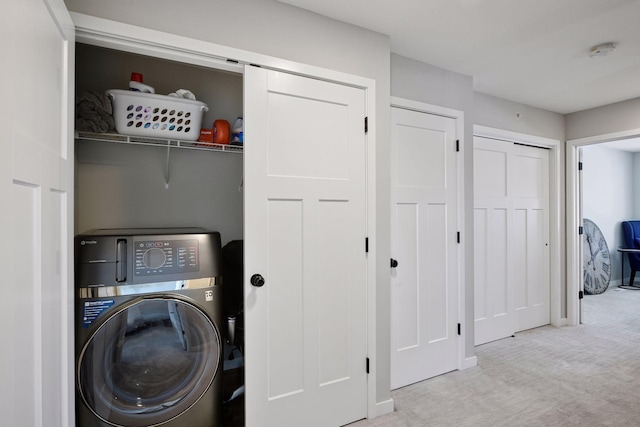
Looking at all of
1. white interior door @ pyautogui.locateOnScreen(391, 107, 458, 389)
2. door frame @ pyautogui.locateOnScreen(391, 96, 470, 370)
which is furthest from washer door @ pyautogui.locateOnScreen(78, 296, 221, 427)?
door frame @ pyautogui.locateOnScreen(391, 96, 470, 370)

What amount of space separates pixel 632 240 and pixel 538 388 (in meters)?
5.23

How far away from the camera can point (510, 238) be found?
355 cm

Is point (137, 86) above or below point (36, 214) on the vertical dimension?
above

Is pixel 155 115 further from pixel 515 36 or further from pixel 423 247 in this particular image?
pixel 515 36

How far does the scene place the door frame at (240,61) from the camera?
146cm

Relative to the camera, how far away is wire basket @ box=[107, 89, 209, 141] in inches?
67.3

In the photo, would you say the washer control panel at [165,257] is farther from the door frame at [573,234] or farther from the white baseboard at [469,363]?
the door frame at [573,234]

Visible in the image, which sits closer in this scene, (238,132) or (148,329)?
(148,329)

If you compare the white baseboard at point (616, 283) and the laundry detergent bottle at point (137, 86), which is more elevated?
the laundry detergent bottle at point (137, 86)

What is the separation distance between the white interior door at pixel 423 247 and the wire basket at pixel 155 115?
143cm

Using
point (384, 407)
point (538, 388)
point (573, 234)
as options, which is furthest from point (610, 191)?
point (384, 407)

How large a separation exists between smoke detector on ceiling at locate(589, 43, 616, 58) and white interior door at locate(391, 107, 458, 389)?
3.36 ft

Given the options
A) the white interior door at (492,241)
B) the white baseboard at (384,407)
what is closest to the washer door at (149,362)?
the white baseboard at (384,407)

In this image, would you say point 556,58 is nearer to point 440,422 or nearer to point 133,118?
point 440,422
